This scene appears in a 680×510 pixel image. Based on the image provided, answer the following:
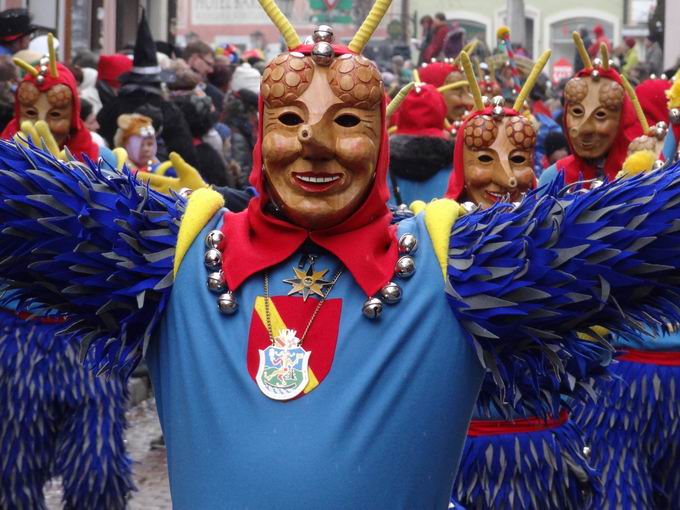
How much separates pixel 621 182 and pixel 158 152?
6560 millimetres

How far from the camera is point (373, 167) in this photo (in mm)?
3650

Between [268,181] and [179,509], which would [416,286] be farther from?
[179,509]

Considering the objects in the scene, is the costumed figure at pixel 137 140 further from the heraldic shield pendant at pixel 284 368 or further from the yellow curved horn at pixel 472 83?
the heraldic shield pendant at pixel 284 368

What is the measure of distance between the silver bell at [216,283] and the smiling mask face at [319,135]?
0.21m

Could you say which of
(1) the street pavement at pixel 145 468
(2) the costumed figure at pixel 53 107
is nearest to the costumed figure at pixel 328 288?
(1) the street pavement at pixel 145 468

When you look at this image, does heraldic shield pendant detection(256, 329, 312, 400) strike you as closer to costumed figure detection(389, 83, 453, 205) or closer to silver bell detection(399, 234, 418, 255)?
silver bell detection(399, 234, 418, 255)

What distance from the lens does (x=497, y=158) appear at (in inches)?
233

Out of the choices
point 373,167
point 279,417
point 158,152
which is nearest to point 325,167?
point 373,167

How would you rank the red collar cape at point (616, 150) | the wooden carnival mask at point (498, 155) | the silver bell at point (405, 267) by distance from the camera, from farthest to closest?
the red collar cape at point (616, 150) < the wooden carnival mask at point (498, 155) < the silver bell at point (405, 267)

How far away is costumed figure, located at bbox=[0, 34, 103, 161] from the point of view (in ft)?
22.8

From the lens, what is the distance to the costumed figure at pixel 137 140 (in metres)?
8.80

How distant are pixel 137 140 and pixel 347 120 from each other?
5320 mm

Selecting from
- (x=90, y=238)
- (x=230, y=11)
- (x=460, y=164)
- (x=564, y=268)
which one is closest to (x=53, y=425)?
(x=460, y=164)

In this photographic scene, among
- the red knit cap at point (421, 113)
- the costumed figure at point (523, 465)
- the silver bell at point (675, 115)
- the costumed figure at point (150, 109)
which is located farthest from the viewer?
the costumed figure at point (150, 109)
